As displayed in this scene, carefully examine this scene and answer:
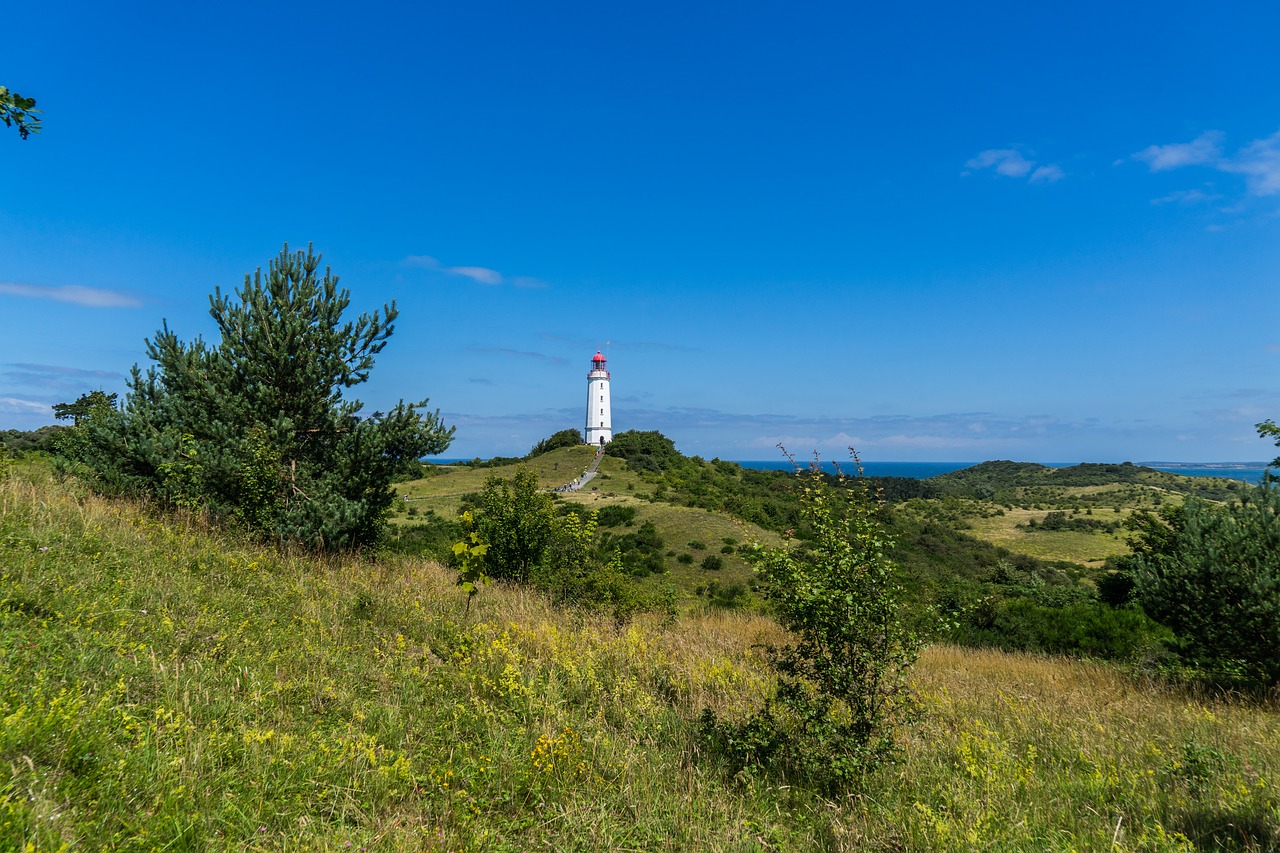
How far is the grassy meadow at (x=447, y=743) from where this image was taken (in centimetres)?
335

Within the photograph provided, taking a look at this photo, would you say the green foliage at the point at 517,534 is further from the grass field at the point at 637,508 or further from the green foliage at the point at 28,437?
the green foliage at the point at 28,437

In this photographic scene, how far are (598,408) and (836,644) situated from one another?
3096 inches

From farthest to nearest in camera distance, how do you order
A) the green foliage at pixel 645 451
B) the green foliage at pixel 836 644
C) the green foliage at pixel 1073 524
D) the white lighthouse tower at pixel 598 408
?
the white lighthouse tower at pixel 598 408 < the green foliage at pixel 645 451 < the green foliage at pixel 1073 524 < the green foliage at pixel 836 644

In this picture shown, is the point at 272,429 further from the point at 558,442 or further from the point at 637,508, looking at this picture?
the point at 558,442

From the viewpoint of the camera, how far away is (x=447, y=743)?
15.9ft

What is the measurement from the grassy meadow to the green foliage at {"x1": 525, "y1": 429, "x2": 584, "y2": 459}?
64.5 meters

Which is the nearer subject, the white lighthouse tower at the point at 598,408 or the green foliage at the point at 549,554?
the green foliage at the point at 549,554

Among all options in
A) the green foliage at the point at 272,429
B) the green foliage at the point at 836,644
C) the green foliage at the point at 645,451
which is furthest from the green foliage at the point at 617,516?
the green foliage at the point at 836,644

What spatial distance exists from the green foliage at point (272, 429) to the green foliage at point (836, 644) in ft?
26.9

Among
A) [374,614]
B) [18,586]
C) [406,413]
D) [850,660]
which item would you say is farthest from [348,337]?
[850,660]

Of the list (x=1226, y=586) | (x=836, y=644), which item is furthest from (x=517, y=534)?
(x=1226, y=586)

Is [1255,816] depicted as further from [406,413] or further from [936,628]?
[406,413]

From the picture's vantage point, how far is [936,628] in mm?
5090

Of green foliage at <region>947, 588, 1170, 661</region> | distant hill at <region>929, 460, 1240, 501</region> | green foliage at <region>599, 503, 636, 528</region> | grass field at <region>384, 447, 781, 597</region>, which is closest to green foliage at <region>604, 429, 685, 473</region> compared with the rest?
grass field at <region>384, 447, 781, 597</region>
